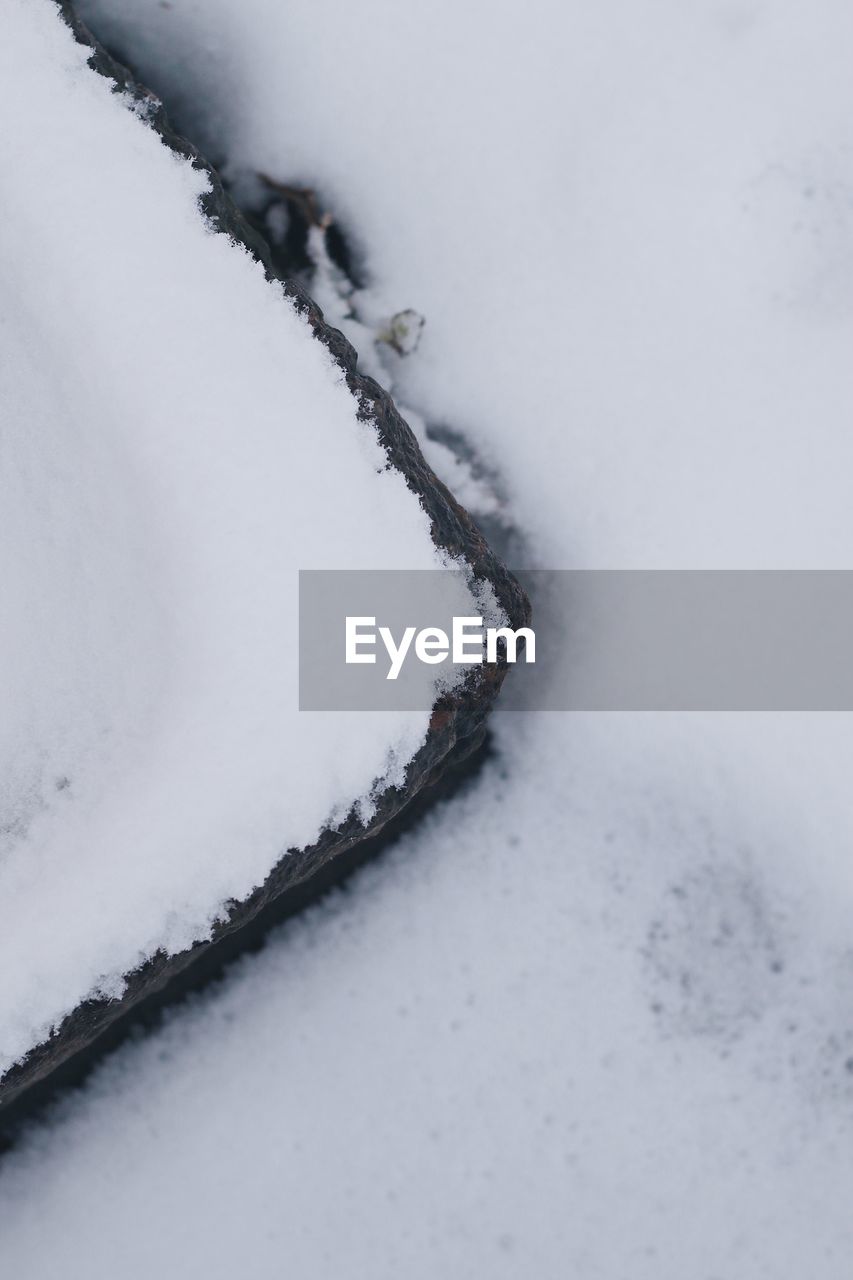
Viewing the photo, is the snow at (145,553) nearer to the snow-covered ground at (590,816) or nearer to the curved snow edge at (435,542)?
the curved snow edge at (435,542)

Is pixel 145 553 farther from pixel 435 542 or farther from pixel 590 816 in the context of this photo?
pixel 590 816

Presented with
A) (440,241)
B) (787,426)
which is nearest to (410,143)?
(440,241)

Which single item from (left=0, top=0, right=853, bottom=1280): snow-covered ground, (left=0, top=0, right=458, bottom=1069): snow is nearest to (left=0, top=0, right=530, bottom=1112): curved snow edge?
(left=0, top=0, right=458, bottom=1069): snow

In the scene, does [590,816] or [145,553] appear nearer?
[145,553]

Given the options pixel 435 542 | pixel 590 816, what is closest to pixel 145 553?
pixel 435 542

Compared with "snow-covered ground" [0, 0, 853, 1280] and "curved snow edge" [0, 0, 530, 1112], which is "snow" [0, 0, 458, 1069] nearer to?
"curved snow edge" [0, 0, 530, 1112]

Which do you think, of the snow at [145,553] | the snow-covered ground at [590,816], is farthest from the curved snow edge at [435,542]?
the snow-covered ground at [590,816]
